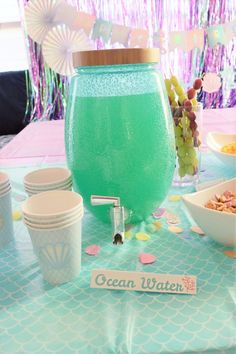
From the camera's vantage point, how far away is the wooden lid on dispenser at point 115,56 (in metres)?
0.57

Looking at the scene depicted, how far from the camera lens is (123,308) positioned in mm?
464

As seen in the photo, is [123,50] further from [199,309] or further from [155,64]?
[199,309]

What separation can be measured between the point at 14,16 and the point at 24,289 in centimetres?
242

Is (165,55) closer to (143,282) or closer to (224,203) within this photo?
(224,203)

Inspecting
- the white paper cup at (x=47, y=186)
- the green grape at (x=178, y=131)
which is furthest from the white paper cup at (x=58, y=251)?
the green grape at (x=178, y=131)

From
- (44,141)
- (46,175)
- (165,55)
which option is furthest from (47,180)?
(165,55)

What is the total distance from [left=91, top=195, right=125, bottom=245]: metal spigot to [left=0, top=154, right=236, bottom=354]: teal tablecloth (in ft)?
0.09

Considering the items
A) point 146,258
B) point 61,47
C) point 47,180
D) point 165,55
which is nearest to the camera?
point 146,258

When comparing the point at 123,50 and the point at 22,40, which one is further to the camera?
the point at 22,40

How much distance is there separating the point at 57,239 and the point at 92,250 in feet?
0.40

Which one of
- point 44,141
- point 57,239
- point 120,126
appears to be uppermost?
point 120,126

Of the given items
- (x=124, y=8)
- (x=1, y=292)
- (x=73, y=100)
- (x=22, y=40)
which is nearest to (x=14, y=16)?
(x=22, y=40)

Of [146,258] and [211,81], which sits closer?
[146,258]

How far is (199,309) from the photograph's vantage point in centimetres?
45
